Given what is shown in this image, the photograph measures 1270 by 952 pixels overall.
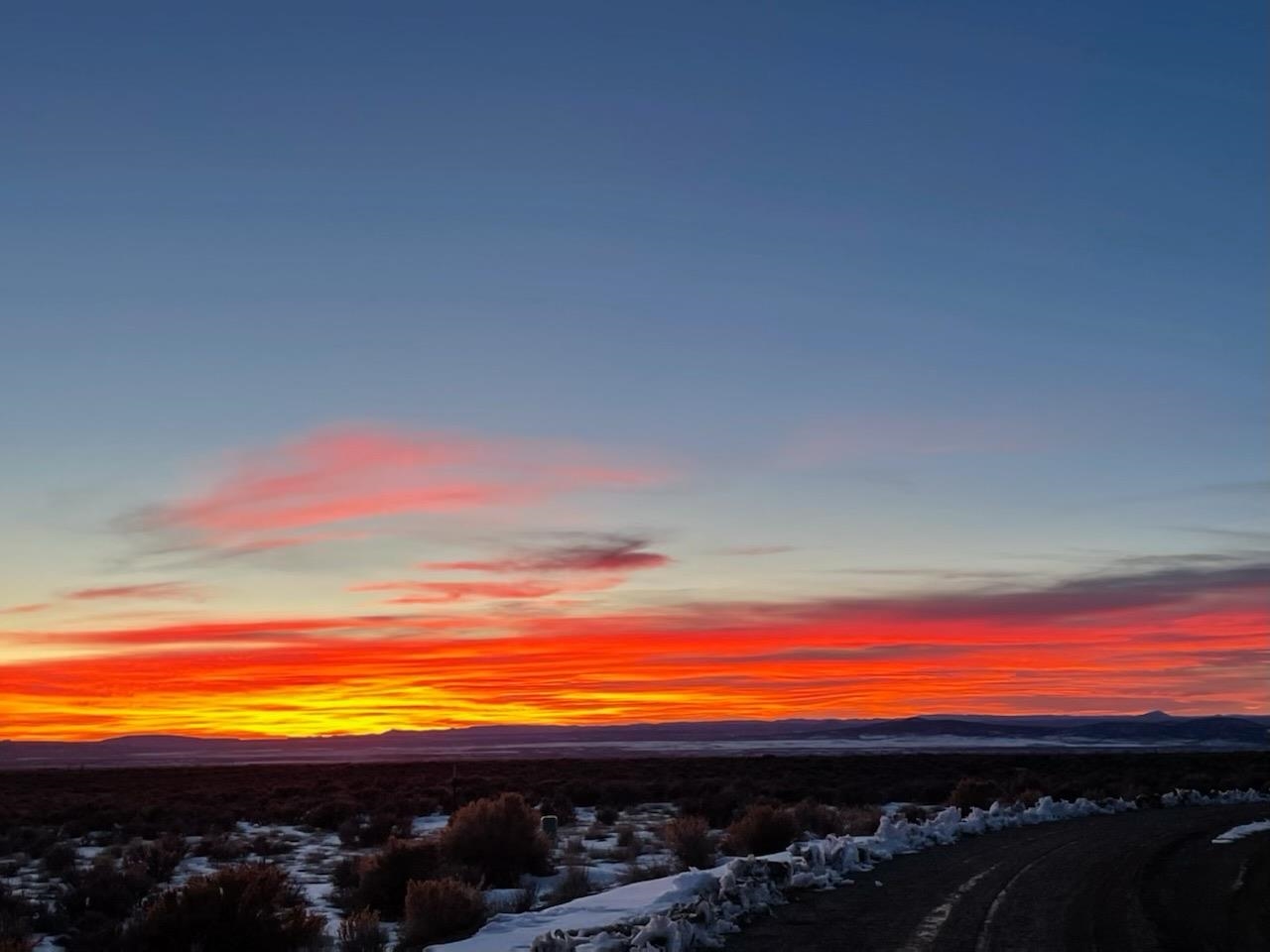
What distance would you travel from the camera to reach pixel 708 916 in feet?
41.0

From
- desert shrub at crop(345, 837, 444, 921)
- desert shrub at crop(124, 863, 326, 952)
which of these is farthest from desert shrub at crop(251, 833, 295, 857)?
desert shrub at crop(124, 863, 326, 952)

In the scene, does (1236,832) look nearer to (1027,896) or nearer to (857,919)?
(1027,896)

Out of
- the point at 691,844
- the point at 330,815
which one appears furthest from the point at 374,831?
the point at 691,844

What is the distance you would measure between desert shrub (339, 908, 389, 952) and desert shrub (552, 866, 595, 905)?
3846 millimetres

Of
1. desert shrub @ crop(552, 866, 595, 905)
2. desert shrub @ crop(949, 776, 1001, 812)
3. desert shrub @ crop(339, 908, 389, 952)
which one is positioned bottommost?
desert shrub @ crop(949, 776, 1001, 812)

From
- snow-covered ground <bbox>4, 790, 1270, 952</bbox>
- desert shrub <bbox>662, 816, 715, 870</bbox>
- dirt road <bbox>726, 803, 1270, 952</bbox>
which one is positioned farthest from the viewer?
desert shrub <bbox>662, 816, 715, 870</bbox>

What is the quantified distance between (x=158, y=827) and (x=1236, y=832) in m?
27.5

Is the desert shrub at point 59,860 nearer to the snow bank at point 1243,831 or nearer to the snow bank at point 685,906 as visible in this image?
the snow bank at point 685,906

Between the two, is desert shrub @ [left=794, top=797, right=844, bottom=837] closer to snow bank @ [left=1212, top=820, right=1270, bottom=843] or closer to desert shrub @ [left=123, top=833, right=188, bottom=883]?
snow bank @ [left=1212, top=820, right=1270, bottom=843]

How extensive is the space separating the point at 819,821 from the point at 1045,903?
14052 millimetres

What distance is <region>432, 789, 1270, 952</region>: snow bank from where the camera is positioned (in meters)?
11.5

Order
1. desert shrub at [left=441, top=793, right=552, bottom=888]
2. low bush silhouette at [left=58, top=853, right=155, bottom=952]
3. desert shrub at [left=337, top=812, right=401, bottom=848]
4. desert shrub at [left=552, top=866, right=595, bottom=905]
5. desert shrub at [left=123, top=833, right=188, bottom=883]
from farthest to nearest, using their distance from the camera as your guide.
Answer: desert shrub at [left=337, top=812, right=401, bottom=848]
desert shrub at [left=123, top=833, right=188, bottom=883]
desert shrub at [left=441, top=793, right=552, bottom=888]
desert shrub at [left=552, top=866, right=595, bottom=905]
low bush silhouette at [left=58, top=853, right=155, bottom=952]

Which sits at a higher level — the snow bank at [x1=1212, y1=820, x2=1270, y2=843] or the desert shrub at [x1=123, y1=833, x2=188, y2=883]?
the desert shrub at [x1=123, y1=833, x2=188, y2=883]

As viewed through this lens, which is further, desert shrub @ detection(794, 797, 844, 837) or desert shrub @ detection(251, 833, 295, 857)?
desert shrub @ detection(794, 797, 844, 837)
